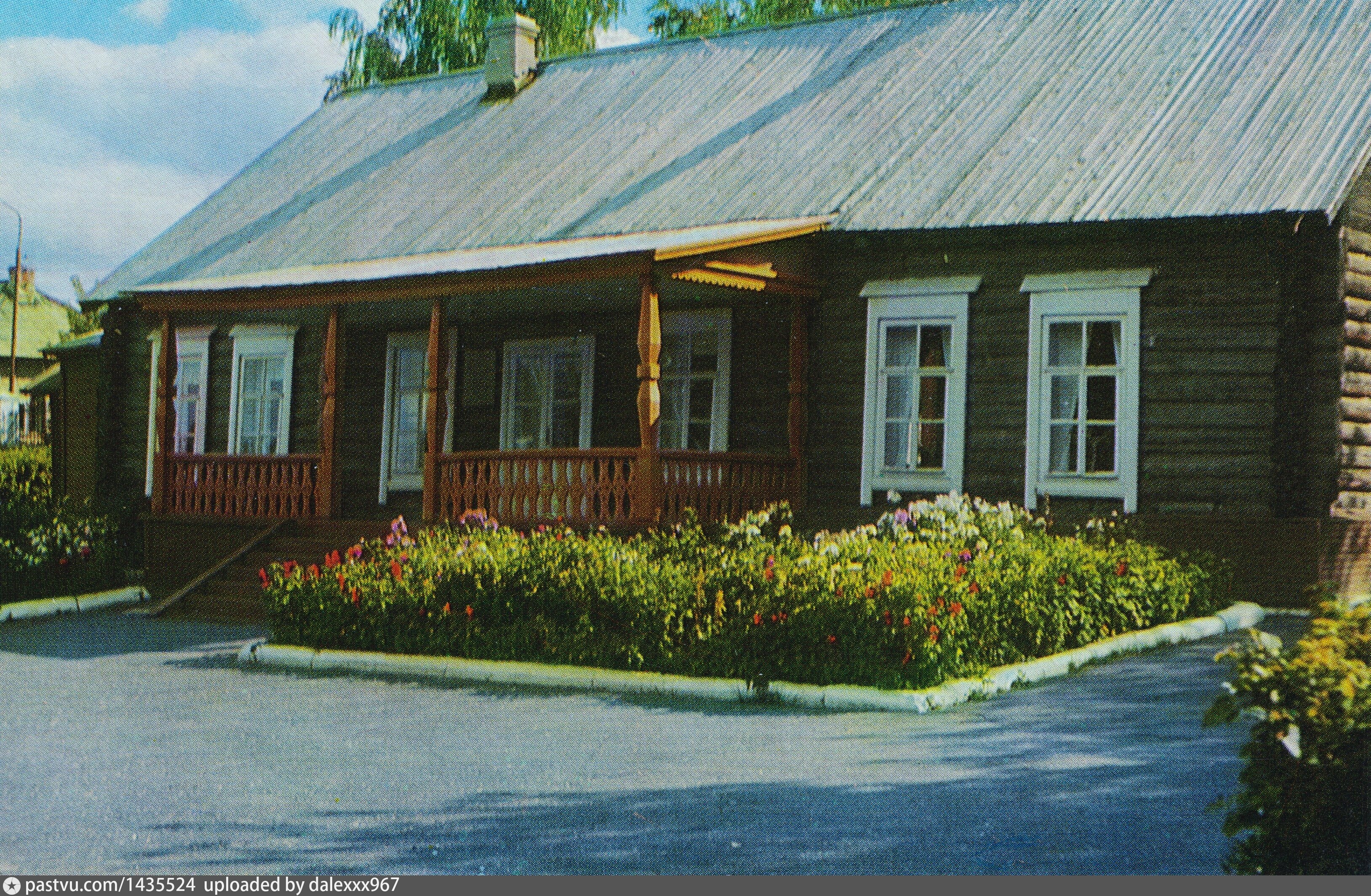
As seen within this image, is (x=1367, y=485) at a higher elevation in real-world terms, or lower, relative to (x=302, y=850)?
higher

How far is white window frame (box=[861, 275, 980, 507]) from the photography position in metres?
15.2

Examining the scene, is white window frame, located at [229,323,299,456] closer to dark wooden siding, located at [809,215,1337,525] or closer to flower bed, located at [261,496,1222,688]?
flower bed, located at [261,496,1222,688]

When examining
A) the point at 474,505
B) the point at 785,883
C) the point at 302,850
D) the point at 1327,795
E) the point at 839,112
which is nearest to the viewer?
the point at 1327,795

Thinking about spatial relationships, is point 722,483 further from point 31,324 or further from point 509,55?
point 31,324

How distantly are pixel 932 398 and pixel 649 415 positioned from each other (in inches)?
129

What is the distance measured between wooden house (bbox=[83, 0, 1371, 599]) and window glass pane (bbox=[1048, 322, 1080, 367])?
0.03 meters

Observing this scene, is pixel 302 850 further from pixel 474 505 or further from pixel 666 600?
pixel 474 505

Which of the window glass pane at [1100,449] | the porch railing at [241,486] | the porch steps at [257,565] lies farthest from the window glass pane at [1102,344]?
the porch railing at [241,486]

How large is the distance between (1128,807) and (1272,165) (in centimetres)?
892

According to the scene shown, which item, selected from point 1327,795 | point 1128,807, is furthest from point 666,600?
point 1327,795

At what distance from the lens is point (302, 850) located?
5.99m

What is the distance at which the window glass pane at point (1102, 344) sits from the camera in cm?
1447

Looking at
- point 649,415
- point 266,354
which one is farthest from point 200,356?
point 649,415

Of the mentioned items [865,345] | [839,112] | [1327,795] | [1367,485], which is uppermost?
[839,112]
